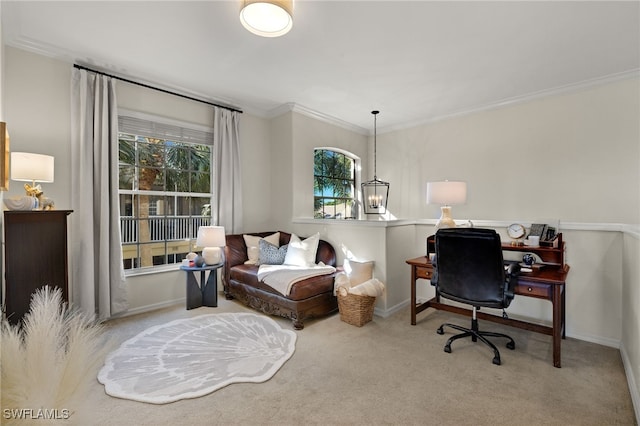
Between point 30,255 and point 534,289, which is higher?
point 30,255

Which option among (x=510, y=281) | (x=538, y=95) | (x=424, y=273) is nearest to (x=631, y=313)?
(x=510, y=281)

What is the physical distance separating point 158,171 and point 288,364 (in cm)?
283

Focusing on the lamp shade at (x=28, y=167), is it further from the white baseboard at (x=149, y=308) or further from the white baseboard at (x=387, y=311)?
the white baseboard at (x=387, y=311)

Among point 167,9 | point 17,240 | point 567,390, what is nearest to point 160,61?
point 167,9

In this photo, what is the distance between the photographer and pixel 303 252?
3793 mm

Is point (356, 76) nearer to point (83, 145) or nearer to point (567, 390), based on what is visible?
point (83, 145)

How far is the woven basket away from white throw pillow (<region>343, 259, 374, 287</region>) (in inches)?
9.5

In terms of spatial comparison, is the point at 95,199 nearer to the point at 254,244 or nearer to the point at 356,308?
the point at 254,244

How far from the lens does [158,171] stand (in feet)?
12.5

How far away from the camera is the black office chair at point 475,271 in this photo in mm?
2420

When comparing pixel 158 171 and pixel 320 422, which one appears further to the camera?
pixel 158 171

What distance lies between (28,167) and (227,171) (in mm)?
2064

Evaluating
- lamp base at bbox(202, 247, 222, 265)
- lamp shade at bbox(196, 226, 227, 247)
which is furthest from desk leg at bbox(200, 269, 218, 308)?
lamp shade at bbox(196, 226, 227, 247)

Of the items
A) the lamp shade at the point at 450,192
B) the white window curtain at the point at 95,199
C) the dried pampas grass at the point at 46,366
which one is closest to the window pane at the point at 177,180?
the white window curtain at the point at 95,199
